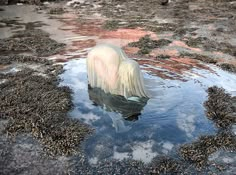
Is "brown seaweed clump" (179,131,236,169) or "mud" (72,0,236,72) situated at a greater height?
"mud" (72,0,236,72)

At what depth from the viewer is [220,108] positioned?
8.06 m

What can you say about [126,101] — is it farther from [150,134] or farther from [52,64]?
[52,64]

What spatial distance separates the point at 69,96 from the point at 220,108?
3.60m

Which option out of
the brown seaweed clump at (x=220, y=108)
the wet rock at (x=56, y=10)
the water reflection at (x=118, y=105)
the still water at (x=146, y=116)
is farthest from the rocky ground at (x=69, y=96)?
the wet rock at (x=56, y=10)

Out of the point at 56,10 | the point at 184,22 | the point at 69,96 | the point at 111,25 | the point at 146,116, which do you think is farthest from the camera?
the point at 56,10

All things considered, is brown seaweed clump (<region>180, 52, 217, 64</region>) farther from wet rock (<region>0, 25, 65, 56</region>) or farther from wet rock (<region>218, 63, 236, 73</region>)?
wet rock (<region>0, 25, 65, 56</region>)

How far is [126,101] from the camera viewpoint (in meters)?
8.12

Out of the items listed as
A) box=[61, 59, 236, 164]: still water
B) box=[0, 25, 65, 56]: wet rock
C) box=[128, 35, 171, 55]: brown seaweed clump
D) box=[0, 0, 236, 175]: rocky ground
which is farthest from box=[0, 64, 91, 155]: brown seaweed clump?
box=[128, 35, 171, 55]: brown seaweed clump

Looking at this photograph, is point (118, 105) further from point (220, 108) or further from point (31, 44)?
point (31, 44)

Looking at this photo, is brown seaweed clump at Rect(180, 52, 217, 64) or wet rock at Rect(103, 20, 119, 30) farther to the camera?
wet rock at Rect(103, 20, 119, 30)

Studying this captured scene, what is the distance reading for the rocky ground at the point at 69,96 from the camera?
606cm

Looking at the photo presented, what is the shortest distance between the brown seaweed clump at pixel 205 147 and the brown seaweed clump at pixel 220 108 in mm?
504

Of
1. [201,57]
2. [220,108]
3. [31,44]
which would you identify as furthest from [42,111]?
[201,57]

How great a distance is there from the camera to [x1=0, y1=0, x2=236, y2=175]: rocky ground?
6.06 m
